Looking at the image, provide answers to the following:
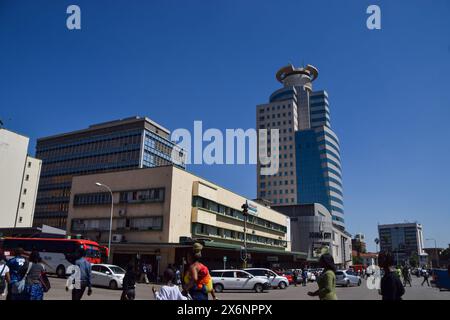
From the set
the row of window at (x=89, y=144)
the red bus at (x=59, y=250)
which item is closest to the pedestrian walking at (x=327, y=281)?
the red bus at (x=59, y=250)

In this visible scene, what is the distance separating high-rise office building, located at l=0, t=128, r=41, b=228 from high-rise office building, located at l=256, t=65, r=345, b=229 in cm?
7935

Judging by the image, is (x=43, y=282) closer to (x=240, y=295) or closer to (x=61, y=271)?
(x=240, y=295)

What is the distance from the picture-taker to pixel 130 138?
295 feet

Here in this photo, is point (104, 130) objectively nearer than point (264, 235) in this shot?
No

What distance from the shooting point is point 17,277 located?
795 cm

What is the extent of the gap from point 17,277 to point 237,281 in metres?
18.9

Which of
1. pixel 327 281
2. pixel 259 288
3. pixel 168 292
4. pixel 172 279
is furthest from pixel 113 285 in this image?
pixel 327 281

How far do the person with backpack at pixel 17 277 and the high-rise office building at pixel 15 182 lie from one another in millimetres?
71766

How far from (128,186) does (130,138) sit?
53.1 m

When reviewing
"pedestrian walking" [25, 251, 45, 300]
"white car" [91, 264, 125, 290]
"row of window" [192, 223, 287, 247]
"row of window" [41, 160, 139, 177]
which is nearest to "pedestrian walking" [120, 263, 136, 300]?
"pedestrian walking" [25, 251, 45, 300]

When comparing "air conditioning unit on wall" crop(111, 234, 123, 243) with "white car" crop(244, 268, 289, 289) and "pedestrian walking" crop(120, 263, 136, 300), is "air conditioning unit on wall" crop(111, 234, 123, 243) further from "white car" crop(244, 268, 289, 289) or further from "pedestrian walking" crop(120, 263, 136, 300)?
"pedestrian walking" crop(120, 263, 136, 300)

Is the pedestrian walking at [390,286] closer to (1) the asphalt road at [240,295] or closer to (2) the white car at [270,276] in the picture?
(1) the asphalt road at [240,295]
